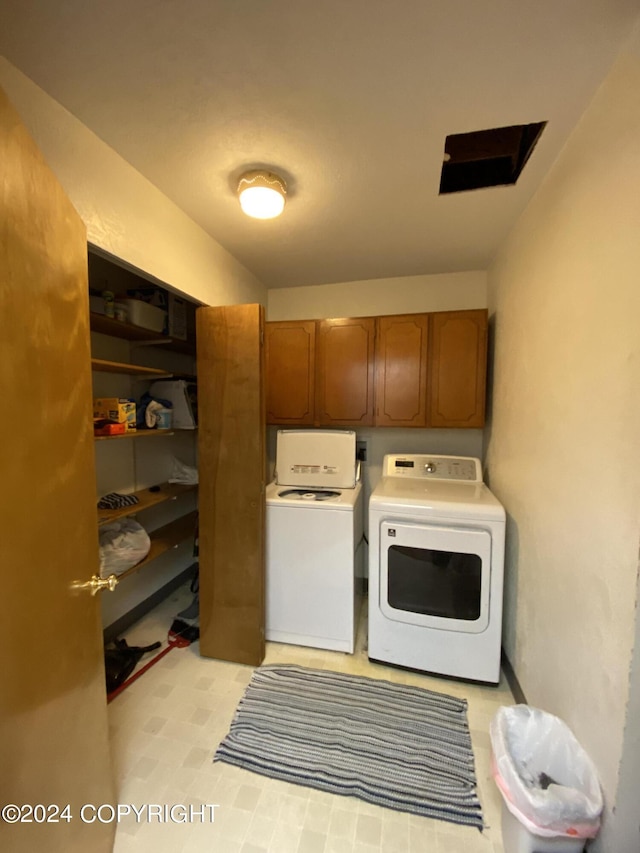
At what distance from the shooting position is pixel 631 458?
0.89 meters

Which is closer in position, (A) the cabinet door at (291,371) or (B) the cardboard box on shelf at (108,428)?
(B) the cardboard box on shelf at (108,428)

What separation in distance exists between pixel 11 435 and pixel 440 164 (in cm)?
172

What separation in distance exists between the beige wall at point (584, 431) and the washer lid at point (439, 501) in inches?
7.0

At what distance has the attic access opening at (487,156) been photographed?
4.38ft

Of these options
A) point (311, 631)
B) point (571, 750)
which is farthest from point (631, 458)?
point (311, 631)

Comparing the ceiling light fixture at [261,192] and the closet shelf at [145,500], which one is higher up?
the ceiling light fixture at [261,192]

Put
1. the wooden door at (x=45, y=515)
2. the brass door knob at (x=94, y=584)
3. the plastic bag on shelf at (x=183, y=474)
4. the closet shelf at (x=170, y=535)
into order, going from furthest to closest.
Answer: the plastic bag on shelf at (x=183, y=474)
the closet shelf at (x=170, y=535)
the brass door knob at (x=94, y=584)
the wooden door at (x=45, y=515)

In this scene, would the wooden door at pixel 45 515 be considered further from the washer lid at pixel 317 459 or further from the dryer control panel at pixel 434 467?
the dryer control panel at pixel 434 467

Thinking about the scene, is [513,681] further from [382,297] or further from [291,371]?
[382,297]

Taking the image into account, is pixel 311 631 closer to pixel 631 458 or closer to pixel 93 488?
pixel 93 488

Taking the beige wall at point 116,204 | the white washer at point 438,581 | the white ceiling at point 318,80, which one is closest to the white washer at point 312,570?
the white washer at point 438,581

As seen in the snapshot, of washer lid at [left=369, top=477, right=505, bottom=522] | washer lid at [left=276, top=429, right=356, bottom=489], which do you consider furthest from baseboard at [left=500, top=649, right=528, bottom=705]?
washer lid at [left=276, top=429, right=356, bottom=489]

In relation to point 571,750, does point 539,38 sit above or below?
above

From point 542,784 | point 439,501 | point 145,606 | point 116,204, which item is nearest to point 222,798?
point 542,784
